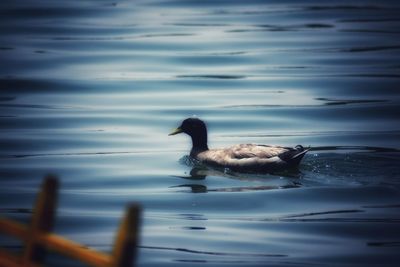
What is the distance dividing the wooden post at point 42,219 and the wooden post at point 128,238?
655 mm

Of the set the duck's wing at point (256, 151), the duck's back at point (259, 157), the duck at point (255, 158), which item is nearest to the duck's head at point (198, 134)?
the duck at point (255, 158)

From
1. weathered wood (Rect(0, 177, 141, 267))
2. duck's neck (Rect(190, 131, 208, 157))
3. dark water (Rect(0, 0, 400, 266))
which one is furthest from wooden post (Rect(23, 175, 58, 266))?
duck's neck (Rect(190, 131, 208, 157))

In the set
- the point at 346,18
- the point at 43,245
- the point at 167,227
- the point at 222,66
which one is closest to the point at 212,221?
the point at 167,227

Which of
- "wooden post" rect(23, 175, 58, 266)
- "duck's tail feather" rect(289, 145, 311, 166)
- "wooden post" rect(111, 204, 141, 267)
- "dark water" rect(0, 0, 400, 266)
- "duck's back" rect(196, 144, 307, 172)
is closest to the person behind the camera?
"wooden post" rect(111, 204, 141, 267)

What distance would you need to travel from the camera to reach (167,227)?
12.2 metres

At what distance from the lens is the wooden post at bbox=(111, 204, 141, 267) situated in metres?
5.46

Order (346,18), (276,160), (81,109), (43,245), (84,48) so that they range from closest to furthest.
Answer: (43,245), (276,160), (81,109), (84,48), (346,18)

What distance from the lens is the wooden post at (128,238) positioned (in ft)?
17.9

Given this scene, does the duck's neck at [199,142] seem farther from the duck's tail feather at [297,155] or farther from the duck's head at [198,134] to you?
the duck's tail feather at [297,155]

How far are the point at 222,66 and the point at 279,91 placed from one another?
3.36 meters

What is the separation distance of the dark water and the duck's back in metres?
0.20

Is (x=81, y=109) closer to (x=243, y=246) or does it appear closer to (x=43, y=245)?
(x=243, y=246)

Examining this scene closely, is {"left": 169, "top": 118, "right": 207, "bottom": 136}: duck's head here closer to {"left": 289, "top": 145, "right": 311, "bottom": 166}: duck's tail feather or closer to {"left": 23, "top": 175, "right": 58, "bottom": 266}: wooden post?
{"left": 289, "top": 145, "right": 311, "bottom": 166}: duck's tail feather

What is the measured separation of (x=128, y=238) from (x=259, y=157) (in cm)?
931
